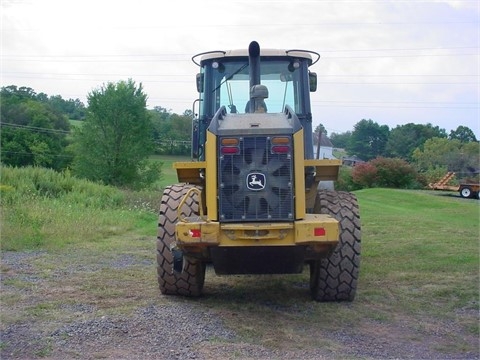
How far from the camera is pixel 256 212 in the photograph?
6.50 metres

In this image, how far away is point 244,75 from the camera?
27.5 feet

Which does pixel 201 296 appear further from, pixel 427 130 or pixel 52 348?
pixel 427 130

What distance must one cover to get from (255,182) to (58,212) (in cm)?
1025

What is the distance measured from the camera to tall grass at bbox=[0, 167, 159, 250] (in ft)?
40.4

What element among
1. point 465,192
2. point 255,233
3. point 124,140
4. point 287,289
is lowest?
point 465,192

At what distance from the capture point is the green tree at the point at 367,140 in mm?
59844

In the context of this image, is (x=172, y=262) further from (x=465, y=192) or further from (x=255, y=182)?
(x=465, y=192)

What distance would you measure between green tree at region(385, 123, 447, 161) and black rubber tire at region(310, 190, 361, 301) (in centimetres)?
5356

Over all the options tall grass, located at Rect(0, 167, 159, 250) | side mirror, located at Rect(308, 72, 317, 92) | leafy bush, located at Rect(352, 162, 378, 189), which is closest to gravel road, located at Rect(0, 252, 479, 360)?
side mirror, located at Rect(308, 72, 317, 92)

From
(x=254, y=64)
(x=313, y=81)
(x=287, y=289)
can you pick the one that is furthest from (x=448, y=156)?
(x=254, y=64)

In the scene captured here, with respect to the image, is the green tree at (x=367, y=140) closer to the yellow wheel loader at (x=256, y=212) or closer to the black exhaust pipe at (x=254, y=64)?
the black exhaust pipe at (x=254, y=64)

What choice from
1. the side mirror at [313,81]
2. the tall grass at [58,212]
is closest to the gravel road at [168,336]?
the side mirror at [313,81]

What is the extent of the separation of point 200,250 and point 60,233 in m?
6.95

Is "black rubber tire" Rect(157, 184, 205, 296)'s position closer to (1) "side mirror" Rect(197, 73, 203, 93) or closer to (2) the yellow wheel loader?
(2) the yellow wheel loader
